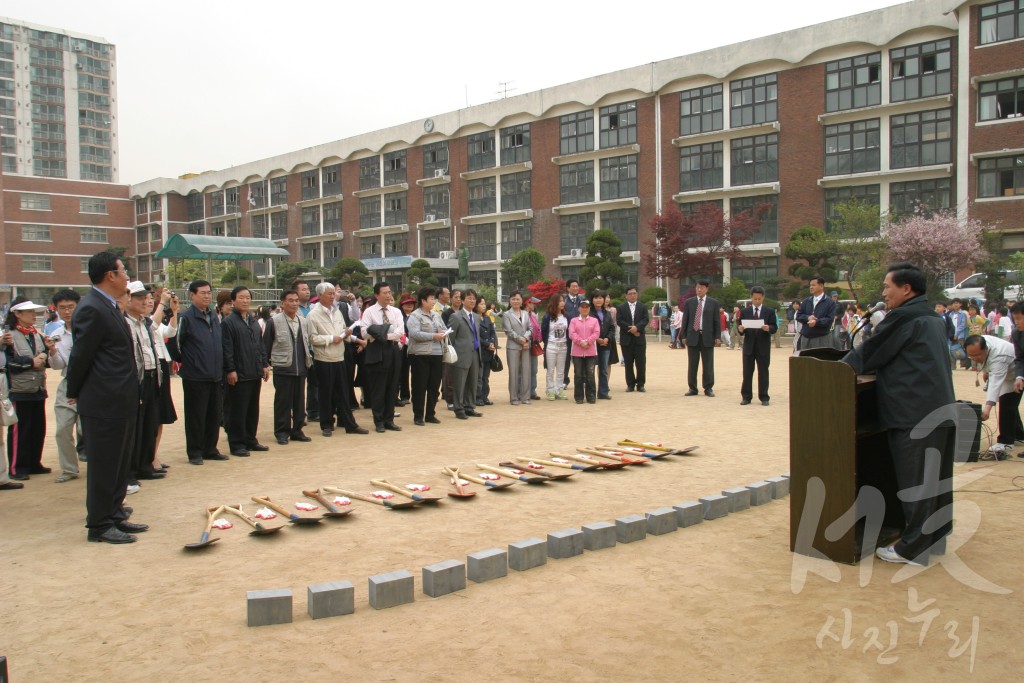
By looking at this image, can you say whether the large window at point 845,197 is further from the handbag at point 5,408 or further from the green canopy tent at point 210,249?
the handbag at point 5,408

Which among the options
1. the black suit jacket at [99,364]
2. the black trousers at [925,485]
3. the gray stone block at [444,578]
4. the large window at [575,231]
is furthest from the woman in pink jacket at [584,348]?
the large window at [575,231]

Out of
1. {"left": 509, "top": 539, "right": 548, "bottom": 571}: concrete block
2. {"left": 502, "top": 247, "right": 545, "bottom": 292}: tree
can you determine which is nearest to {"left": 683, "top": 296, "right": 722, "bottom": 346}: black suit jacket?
{"left": 509, "top": 539, "right": 548, "bottom": 571}: concrete block

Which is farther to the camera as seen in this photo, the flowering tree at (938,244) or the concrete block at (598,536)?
the flowering tree at (938,244)

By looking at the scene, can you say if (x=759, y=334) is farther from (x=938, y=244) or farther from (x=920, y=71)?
(x=920, y=71)

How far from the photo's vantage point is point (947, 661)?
11.7 ft

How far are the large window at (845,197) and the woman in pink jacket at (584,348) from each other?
24.5 meters

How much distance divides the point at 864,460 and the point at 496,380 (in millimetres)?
12009

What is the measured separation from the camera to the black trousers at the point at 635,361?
14.6 metres

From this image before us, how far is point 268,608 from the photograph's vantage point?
4000 mm

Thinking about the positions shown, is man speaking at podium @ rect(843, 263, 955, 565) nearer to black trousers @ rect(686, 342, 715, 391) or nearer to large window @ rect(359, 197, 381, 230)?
black trousers @ rect(686, 342, 715, 391)

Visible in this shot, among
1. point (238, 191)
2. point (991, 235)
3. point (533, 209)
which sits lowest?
point (991, 235)

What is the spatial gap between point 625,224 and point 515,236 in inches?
317

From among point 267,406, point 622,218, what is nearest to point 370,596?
point 267,406

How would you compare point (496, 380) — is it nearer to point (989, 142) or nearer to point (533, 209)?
point (989, 142)
